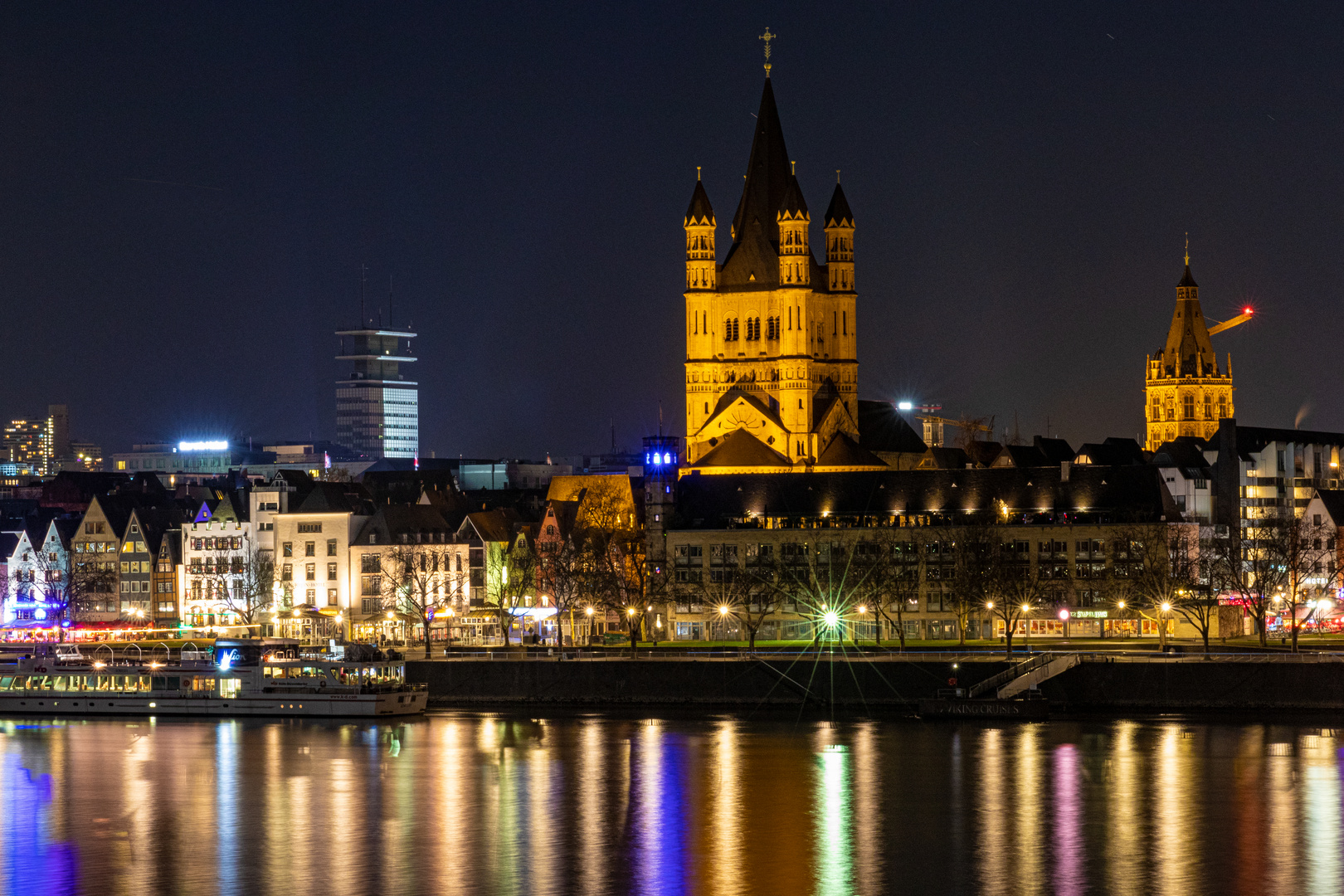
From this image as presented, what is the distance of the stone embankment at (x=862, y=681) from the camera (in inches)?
4279

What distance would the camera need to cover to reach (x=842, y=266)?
193 meters

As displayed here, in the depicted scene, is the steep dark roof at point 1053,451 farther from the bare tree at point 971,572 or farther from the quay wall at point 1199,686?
the quay wall at point 1199,686

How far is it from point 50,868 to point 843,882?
25654mm

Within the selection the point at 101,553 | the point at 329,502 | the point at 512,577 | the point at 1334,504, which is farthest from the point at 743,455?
the point at 101,553

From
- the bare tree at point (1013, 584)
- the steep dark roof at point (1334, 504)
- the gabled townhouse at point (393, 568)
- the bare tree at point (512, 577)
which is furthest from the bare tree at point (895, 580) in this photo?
the steep dark roof at point (1334, 504)

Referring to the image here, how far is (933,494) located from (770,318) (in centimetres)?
4480

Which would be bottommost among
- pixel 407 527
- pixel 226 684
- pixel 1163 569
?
pixel 226 684

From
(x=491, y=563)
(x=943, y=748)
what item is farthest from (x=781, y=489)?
(x=943, y=748)

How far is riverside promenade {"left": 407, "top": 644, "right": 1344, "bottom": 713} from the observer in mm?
108812

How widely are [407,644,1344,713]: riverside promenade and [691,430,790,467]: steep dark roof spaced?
47798 millimetres

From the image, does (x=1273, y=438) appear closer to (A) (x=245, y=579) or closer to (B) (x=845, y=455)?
(B) (x=845, y=455)

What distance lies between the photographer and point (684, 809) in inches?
3179

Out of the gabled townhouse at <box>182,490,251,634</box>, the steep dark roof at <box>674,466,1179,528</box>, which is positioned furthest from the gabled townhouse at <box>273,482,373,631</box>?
the steep dark roof at <box>674,466,1179,528</box>

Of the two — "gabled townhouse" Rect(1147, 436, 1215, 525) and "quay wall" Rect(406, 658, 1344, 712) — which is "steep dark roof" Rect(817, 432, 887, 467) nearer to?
"gabled townhouse" Rect(1147, 436, 1215, 525)
